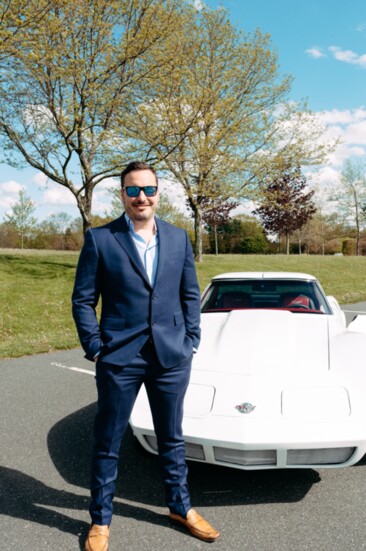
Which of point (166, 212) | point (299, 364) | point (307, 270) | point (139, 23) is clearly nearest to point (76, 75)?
point (139, 23)

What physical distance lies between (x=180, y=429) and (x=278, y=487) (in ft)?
3.11

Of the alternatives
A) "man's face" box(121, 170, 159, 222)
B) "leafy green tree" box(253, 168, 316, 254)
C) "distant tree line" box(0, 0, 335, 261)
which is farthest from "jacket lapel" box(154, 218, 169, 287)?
"leafy green tree" box(253, 168, 316, 254)

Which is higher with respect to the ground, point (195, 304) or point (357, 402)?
point (195, 304)

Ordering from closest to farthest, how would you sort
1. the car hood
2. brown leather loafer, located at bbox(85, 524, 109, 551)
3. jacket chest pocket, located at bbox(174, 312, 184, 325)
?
brown leather loafer, located at bbox(85, 524, 109, 551), jacket chest pocket, located at bbox(174, 312, 184, 325), the car hood

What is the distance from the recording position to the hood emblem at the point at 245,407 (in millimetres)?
2959

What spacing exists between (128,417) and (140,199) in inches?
47.3

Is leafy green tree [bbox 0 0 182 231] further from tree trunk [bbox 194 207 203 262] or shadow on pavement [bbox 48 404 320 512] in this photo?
shadow on pavement [bbox 48 404 320 512]

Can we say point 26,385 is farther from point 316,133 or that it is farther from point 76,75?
point 316,133

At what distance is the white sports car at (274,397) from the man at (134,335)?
350mm

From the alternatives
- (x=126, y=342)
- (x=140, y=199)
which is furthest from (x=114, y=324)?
(x=140, y=199)

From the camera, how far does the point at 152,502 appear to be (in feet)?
9.75

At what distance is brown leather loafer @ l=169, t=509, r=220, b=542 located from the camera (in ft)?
8.38

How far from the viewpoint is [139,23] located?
46.1 ft

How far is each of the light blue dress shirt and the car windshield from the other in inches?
91.9
